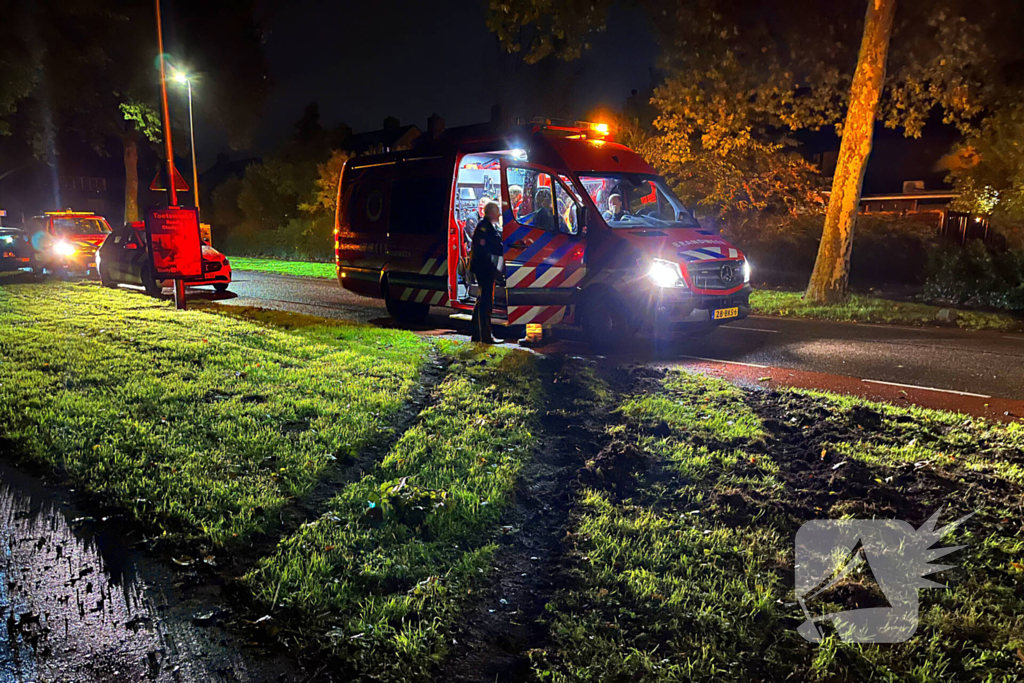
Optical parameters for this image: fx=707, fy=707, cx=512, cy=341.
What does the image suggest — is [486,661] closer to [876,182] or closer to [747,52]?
[747,52]

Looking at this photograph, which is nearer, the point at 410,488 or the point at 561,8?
the point at 410,488

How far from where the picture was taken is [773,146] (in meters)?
20.0

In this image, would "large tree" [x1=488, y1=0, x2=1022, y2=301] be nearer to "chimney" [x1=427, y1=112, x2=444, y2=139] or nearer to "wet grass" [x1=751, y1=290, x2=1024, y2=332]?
"wet grass" [x1=751, y1=290, x2=1024, y2=332]

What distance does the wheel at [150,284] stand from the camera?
1581 centimetres

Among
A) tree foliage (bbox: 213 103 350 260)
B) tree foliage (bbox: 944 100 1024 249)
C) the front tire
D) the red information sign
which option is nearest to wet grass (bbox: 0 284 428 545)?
the red information sign

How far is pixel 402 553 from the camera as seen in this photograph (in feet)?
12.5

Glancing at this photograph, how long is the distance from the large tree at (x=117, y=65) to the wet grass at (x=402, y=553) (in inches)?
936

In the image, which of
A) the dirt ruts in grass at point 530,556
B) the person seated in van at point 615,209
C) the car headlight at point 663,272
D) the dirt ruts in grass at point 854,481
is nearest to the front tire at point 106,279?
the person seated in van at point 615,209

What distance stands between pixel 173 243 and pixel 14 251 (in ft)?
43.0

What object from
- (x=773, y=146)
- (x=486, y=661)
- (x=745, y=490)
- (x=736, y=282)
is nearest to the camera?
(x=486, y=661)

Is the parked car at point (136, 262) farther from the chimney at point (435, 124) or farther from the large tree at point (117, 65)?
the chimney at point (435, 124)

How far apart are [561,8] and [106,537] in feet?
41.1

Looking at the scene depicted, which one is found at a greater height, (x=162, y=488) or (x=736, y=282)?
(x=736, y=282)

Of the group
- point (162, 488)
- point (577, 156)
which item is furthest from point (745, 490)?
point (577, 156)
